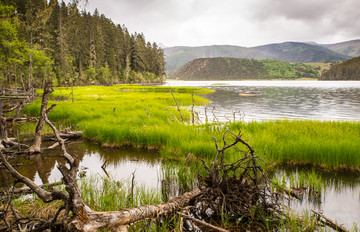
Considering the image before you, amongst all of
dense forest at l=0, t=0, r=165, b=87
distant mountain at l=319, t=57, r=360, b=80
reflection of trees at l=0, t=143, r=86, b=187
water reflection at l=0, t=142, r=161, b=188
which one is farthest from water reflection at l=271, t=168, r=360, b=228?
distant mountain at l=319, t=57, r=360, b=80

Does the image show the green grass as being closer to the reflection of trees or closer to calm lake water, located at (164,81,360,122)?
calm lake water, located at (164,81,360,122)

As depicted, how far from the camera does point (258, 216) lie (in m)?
4.14

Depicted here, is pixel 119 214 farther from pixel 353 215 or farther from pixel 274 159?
pixel 274 159

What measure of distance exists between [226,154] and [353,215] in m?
3.73

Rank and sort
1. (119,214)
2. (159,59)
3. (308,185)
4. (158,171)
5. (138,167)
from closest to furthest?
(119,214), (308,185), (158,171), (138,167), (159,59)

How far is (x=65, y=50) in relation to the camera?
2157 inches

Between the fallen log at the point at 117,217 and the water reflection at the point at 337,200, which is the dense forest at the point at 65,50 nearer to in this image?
the fallen log at the point at 117,217

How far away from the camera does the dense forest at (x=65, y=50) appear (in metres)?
29.6

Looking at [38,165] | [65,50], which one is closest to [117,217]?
[38,165]

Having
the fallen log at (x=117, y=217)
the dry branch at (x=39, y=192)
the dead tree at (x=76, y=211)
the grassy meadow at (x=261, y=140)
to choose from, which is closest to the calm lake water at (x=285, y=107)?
the grassy meadow at (x=261, y=140)

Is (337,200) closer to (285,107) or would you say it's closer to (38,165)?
(38,165)

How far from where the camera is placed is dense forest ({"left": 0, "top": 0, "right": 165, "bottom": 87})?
97.1 feet

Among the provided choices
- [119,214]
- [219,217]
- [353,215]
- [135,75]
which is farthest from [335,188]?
[135,75]

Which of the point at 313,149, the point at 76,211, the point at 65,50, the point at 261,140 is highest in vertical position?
the point at 65,50
